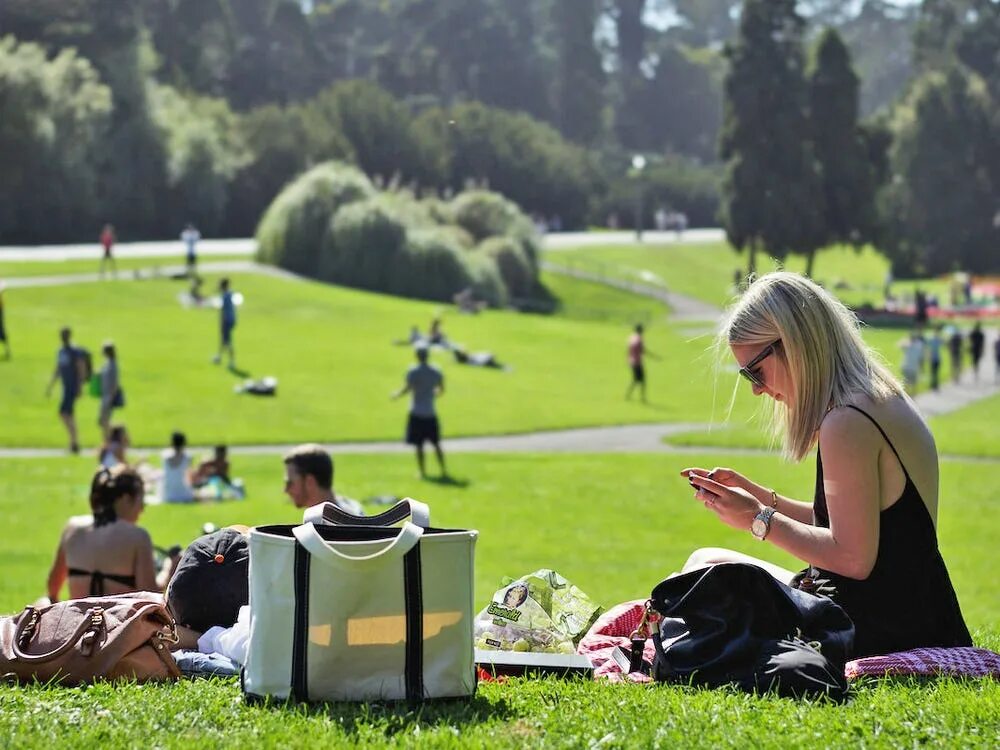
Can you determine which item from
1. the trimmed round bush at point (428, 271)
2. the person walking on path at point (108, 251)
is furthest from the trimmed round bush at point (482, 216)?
the person walking on path at point (108, 251)

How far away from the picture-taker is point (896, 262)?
282 feet

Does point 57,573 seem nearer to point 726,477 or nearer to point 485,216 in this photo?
point 726,477

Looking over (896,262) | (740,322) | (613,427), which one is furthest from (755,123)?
(740,322)

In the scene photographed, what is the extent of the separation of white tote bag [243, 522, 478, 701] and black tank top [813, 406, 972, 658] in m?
1.37

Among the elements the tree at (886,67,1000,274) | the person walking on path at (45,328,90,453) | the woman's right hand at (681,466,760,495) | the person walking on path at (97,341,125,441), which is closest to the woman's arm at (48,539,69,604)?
the woman's right hand at (681,466,760,495)

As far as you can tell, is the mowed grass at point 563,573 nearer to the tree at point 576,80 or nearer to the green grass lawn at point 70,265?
the green grass lawn at point 70,265

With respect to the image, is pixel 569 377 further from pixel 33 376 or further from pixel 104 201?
pixel 104 201

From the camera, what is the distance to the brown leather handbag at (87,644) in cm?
523

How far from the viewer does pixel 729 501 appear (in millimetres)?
5180

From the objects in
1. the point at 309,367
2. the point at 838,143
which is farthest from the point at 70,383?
the point at 838,143

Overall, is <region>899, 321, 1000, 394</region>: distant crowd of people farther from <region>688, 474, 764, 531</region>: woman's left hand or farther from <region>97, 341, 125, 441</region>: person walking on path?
<region>688, 474, 764, 531</region>: woman's left hand

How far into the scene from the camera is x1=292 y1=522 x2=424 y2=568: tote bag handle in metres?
4.59

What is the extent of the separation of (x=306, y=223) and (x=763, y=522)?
50.7m

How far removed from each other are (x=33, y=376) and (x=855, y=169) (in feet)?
153
